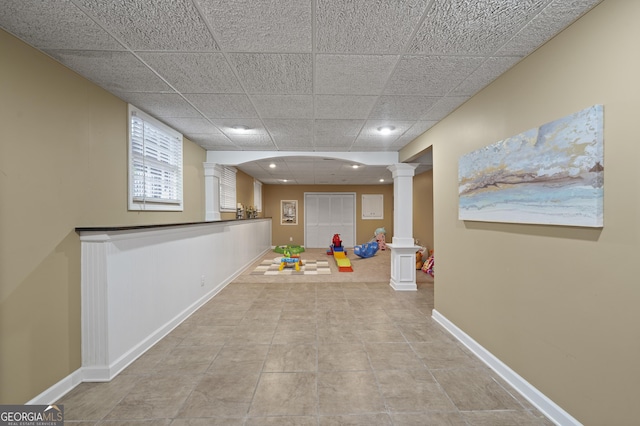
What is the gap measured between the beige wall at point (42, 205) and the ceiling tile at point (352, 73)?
75.0 inches

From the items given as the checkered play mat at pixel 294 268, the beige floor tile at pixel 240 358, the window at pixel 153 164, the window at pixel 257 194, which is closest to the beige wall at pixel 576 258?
the beige floor tile at pixel 240 358

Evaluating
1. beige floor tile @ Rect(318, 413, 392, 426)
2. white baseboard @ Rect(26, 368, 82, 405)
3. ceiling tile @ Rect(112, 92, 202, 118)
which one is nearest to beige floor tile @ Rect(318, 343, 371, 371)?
beige floor tile @ Rect(318, 413, 392, 426)

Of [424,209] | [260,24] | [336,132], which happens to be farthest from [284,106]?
[424,209]

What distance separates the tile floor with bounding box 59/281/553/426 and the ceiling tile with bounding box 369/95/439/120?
242 cm

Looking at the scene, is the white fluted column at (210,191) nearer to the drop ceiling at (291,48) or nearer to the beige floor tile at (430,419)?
the drop ceiling at (291,48)

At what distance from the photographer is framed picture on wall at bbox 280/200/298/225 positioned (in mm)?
10039

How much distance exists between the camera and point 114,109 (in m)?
2.50

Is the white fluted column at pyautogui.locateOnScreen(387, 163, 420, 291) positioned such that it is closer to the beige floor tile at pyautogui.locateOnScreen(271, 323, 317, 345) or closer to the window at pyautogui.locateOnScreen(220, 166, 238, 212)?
the beige floor tile at pyautogui.locateOnScreen(271, 323, 317, 345)

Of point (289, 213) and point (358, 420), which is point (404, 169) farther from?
point (289, 213)

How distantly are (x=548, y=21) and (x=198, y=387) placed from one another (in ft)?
11.0

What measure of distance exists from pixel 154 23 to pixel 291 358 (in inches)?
105

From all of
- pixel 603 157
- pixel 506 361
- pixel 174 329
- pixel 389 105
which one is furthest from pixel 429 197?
pixel 174 329

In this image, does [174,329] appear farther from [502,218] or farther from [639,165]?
[639,165]

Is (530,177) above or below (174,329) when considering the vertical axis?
above
